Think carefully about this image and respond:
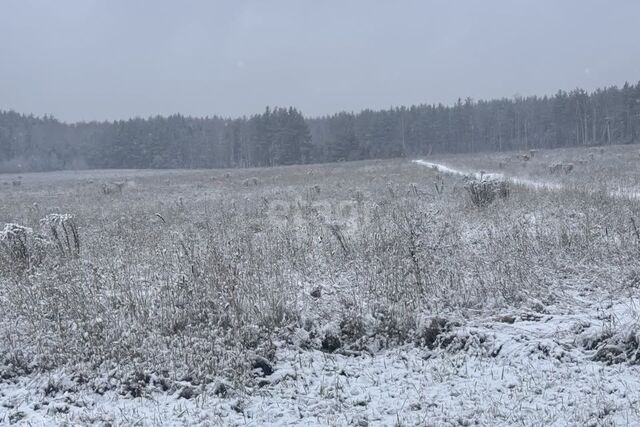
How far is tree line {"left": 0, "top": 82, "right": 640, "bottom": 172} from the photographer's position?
87.6m

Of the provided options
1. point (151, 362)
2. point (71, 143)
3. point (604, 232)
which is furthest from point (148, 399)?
point (71, 143)

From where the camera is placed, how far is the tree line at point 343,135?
87562mm

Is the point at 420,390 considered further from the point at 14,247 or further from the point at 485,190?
the point at 485,190

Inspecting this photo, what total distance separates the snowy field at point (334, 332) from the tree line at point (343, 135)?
246 ft

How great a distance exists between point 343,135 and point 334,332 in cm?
7909

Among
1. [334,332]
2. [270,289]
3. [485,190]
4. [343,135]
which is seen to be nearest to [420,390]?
[334,332]

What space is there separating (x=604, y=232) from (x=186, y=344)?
6927 mm

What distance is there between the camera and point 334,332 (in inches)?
221

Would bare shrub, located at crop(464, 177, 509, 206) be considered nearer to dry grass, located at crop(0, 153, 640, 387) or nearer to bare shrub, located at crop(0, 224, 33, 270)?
dry grass, located at crop(0, 153, 640, 387)

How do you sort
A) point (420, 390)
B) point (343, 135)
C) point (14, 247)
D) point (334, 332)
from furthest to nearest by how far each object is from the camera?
point (343, 135), point (14, 247), point (334, 332), point (420, 390)

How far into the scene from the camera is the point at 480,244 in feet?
27.9

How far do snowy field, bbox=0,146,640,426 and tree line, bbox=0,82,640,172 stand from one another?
2954 inches

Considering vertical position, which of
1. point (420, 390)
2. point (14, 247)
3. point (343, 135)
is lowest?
point (420, 390)

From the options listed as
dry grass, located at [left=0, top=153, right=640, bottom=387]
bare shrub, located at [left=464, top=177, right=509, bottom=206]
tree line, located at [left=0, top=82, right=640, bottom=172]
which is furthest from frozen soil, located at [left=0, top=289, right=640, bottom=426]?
tree line, located at [left=0, top=82, right=640, bottom=172]
